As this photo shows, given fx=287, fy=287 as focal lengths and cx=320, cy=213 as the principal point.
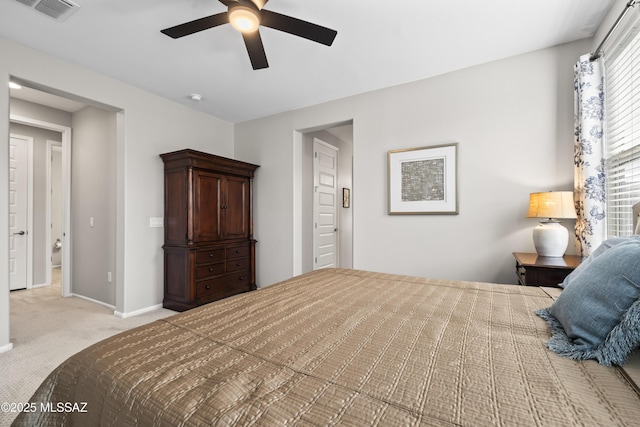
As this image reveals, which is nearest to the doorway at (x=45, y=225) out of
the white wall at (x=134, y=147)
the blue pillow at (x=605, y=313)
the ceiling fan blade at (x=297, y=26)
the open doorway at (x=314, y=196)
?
the white wall at (x=134, y=147)

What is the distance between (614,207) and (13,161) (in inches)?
282

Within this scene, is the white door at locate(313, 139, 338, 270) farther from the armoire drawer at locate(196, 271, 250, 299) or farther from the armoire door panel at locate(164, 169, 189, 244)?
the armoire door panel at locate(164, 169, 189, 244)

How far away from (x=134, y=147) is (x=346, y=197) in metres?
3.65

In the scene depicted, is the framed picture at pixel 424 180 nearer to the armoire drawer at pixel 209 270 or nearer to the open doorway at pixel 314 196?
the open doorway at pixel 314 196

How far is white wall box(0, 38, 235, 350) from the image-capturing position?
2.75 metres

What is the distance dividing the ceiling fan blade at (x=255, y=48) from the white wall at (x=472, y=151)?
5.21ft

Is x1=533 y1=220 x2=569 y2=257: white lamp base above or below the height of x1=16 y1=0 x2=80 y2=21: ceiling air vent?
below

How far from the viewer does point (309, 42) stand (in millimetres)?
2545

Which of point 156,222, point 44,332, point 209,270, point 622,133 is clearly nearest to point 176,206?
point 156,222

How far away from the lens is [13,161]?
430 centimetres

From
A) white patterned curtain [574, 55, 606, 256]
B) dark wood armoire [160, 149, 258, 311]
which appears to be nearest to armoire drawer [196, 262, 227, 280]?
dark wood armoire [160, 149, 258, 311]

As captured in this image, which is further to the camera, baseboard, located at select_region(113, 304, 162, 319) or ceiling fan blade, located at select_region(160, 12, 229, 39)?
baseboard, located at select_region(113, 304, 162, 319)

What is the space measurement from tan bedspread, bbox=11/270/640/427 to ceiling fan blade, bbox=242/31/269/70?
72.5 inches

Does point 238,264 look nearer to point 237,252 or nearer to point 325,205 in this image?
point 237,252
